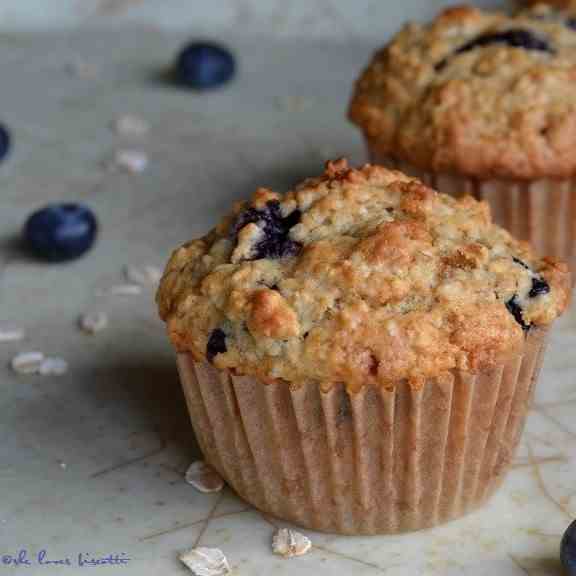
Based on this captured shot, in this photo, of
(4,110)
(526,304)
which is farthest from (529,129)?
(4,110)

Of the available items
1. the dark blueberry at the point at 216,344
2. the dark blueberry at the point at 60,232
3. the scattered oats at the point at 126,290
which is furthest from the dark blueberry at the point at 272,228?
the dark blueberry at the point at 60,232

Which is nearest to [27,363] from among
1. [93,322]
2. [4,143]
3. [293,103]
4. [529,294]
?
[93,322]

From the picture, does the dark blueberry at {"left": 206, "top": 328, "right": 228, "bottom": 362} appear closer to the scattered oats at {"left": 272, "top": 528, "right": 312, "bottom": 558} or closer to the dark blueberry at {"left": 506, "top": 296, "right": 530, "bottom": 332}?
the scattered oats at {"left": 272, "top": 528, "right": 312, "bottom": 558}

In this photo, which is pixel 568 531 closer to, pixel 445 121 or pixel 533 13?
pixel 445 121

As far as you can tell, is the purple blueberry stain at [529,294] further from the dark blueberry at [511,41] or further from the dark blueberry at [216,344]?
the dark blueberry at [511,41]

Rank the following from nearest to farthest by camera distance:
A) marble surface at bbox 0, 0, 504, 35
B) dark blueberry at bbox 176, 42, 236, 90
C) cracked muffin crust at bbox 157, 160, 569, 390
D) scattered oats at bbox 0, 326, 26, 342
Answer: cracked muffin crust at bbox 157, 160, 569, 390 < scattered oats at bbox 0, 326, 26, 342 < dark blueberry at bbox 176, 42, 236, 90 < marble surface at bbox 0, 0, 504, 35

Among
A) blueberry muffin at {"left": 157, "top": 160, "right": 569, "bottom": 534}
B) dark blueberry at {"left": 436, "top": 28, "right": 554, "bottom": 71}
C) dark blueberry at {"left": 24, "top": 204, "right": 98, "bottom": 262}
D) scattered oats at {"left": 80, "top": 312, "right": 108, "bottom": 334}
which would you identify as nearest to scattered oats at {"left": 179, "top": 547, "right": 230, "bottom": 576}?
blueberry muffin at {"left": 157, "top": 160, "right": 569, "bottom": 534}
